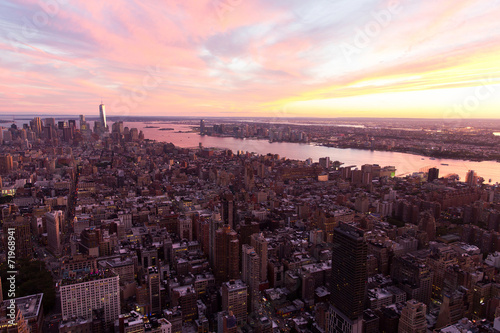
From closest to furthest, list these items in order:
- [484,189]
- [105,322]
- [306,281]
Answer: [105,322] < [306,281] < [484,189]

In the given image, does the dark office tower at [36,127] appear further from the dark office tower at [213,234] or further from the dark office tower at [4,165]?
the dark office tower at [213,234]

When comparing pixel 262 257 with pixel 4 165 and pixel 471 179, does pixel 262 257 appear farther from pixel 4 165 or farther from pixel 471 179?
pixel 4 165

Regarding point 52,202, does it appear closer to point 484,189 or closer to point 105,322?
point 105,322

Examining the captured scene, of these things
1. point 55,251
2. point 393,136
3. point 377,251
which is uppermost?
point 393,136

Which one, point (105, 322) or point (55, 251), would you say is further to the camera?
point (55, 251)

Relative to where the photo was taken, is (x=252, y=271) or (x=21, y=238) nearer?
(x=252, y=271)

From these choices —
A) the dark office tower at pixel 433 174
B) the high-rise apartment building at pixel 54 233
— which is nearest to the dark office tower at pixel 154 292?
the high-rise apartment building at pixel 54 233

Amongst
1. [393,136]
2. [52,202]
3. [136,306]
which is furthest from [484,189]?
[393,136]

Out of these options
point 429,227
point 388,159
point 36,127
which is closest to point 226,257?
point 429,227
